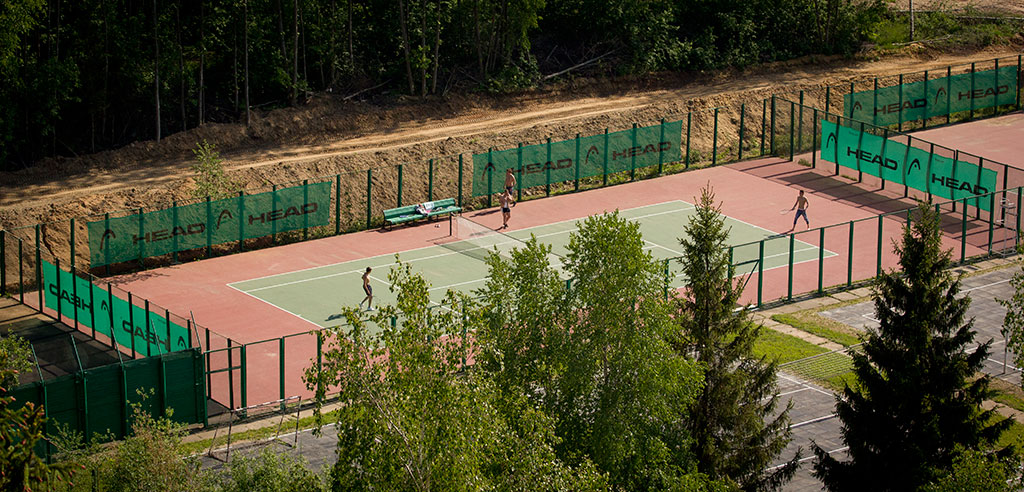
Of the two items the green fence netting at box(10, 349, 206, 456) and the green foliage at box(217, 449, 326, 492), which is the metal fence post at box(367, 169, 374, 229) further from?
the green foliage at box(217, 449, 326, 492)

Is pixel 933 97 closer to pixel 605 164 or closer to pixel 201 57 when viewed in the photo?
pixel 605 164

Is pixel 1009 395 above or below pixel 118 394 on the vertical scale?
below

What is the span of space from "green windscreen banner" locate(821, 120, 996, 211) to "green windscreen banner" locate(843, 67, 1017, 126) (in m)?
4.92

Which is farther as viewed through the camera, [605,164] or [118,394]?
[605,164]

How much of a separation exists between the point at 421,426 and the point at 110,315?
18.9 metres

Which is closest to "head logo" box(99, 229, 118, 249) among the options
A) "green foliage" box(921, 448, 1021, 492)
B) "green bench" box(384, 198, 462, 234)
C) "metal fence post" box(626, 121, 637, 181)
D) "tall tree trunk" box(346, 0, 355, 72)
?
"green bench" box(384, 198, 462, 234)

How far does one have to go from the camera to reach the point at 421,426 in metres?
18.0

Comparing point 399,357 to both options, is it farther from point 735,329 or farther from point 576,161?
point 576,161

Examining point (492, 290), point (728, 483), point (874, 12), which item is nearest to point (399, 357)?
point (492, 290)

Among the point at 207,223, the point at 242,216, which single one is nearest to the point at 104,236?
the point at 207,223

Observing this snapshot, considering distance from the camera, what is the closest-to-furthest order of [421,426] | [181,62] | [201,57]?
[421,426] < [181,62] < [201,57]

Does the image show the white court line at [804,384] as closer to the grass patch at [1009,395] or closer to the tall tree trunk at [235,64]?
the grass patch at [1009,395]

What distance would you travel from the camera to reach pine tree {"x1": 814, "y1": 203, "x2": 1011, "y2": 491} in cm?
2391

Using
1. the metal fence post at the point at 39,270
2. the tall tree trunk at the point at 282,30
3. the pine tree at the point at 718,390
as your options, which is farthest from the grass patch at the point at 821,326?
the tall tree trunk at the point at 282,30
